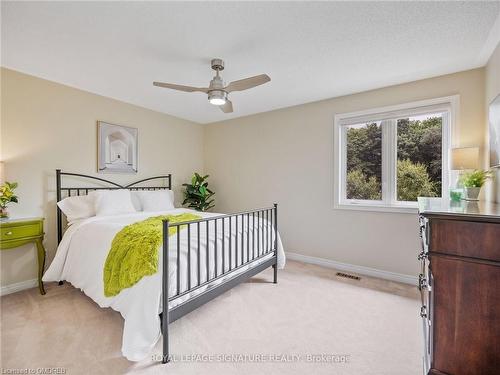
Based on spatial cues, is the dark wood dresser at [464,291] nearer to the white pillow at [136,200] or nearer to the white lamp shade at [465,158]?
the white lamp shade at [465,158]

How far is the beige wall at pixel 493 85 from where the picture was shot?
211 centimetres

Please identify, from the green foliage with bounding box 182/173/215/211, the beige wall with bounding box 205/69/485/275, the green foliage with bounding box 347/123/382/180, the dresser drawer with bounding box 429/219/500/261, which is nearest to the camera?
the dresser drawer with bounding box 429/219/500/261

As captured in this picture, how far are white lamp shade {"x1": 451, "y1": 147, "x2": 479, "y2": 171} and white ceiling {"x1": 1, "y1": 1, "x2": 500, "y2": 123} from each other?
3.06 feet

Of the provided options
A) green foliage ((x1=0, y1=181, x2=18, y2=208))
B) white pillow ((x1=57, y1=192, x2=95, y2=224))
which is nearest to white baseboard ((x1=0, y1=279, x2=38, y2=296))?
white pillow ((x1=57, y1=192, x2=95, y2=224))

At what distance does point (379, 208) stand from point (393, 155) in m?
0.72

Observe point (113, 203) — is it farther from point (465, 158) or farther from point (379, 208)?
point (465, 158)

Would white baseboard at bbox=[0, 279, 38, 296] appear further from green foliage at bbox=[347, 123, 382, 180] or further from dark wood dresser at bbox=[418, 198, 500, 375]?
green foliage at bbox=[347, 123, 382, 180]

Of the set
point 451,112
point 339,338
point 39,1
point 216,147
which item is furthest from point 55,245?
point 451,112

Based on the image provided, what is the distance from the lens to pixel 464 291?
118 centimetres

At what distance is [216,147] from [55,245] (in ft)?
9.95

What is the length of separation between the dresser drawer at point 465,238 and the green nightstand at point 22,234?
3.53 metres

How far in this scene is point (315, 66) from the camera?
8.54ft

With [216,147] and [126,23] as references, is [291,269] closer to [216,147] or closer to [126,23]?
[216,147]

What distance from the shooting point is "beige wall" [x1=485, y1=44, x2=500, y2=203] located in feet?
6.92
